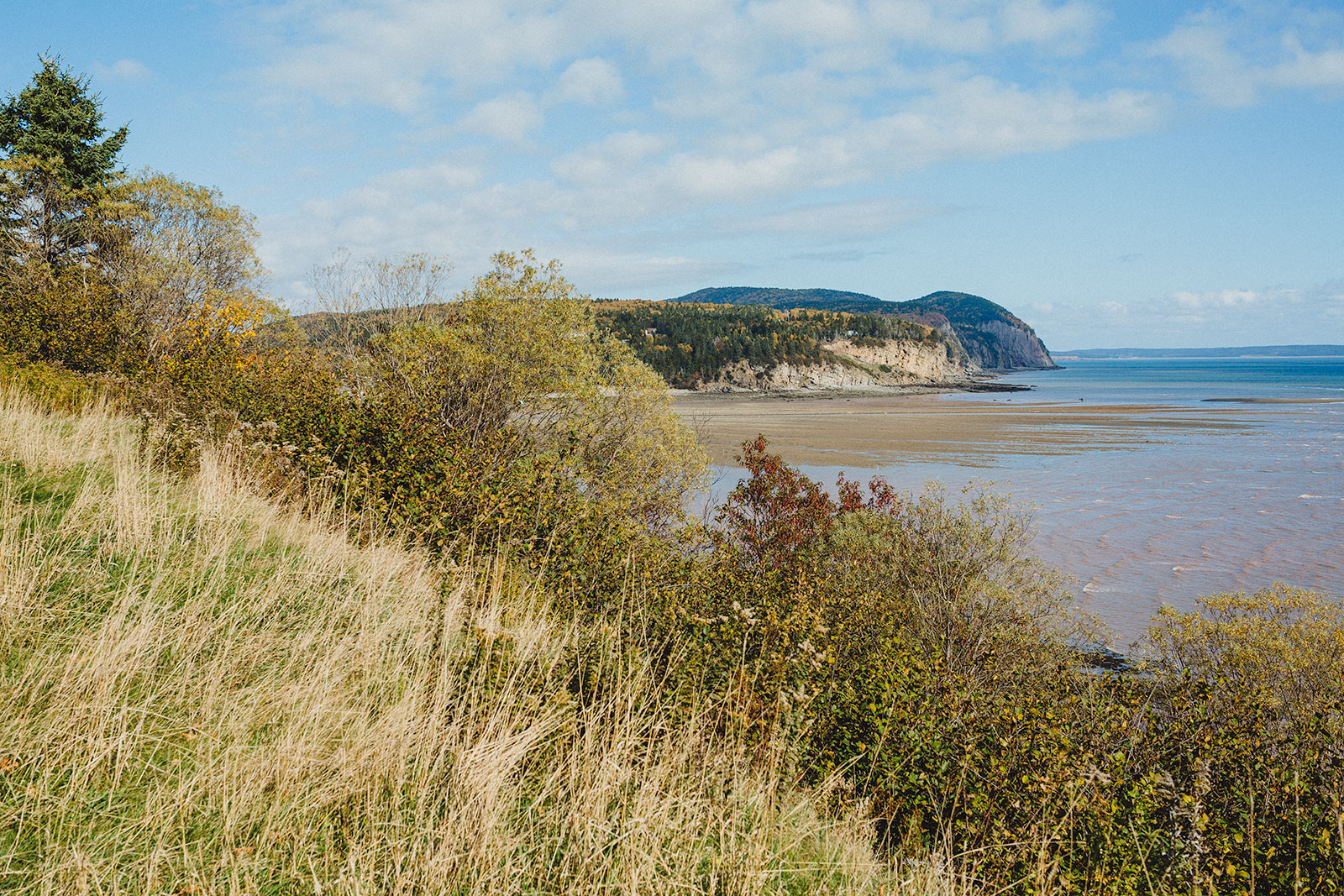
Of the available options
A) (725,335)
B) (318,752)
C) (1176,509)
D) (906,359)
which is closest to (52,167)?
(318,752)

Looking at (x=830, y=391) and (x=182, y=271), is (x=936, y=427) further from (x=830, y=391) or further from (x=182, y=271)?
(x=830, y=391)

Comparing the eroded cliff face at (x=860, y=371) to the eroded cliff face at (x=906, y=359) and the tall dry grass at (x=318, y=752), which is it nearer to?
the eroded cliff face at (x=906, y=359)

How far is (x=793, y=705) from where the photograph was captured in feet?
18.9

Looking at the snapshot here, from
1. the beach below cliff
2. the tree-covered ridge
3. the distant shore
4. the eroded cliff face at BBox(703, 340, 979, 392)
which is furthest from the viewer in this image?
the eroded cliff face at BBox(703, 340, 979, 392)

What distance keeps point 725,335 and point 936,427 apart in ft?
270

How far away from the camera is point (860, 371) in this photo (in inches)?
5620

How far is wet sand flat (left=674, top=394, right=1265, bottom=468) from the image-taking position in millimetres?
44438

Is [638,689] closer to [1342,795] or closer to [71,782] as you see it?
[71,782]

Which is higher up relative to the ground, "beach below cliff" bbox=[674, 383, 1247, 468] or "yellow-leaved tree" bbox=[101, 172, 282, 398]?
"yellow-leaved tree" bbox=[101, 172, 282, 398]

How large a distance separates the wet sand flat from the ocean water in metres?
2.35

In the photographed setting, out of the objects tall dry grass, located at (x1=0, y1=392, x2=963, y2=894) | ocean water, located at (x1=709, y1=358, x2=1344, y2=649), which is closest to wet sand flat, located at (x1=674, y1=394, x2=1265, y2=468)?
ocean water, located at (x1=709, y1=358, x2=1344, y2=649)

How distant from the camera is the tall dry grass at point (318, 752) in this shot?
279cm

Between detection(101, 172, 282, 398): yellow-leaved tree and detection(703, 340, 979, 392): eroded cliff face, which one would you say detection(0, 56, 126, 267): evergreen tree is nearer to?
detection(101, 172, 282, 398): yellow-leaved tree

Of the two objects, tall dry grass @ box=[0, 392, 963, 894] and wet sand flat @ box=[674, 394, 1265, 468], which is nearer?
tall dry grass @ box=[0, 392, 963, 894]
